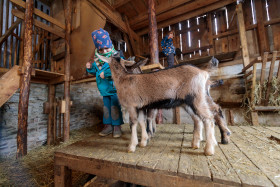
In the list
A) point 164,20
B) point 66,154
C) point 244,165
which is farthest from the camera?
point 164,20

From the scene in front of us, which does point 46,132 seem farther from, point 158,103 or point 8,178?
point 158,103

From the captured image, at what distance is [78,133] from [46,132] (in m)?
1.03

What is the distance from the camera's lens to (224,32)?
20.3ft

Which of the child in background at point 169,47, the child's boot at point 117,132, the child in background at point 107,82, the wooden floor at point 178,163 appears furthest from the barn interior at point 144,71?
the child in background at point 169,47

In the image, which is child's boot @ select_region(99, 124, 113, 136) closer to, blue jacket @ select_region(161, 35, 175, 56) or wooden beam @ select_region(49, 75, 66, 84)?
wooden beam @ select_region(49, 75, 66, 84)

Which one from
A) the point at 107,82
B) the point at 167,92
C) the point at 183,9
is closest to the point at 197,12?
the point at 183,9

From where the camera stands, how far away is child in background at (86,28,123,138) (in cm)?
258

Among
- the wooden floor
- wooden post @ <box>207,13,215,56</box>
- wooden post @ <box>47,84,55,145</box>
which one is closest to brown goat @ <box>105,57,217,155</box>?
the wooden floor

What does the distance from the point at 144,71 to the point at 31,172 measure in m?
3.64

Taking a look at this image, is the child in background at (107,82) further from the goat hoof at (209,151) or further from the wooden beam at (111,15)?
the wooden beam at (111,15)

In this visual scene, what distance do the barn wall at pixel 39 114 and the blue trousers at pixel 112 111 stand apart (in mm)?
2993

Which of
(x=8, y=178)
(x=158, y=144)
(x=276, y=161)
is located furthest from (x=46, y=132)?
(x=276, y=161)

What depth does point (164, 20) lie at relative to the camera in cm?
704

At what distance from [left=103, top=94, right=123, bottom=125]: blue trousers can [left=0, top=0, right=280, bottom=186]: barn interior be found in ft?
1.21
